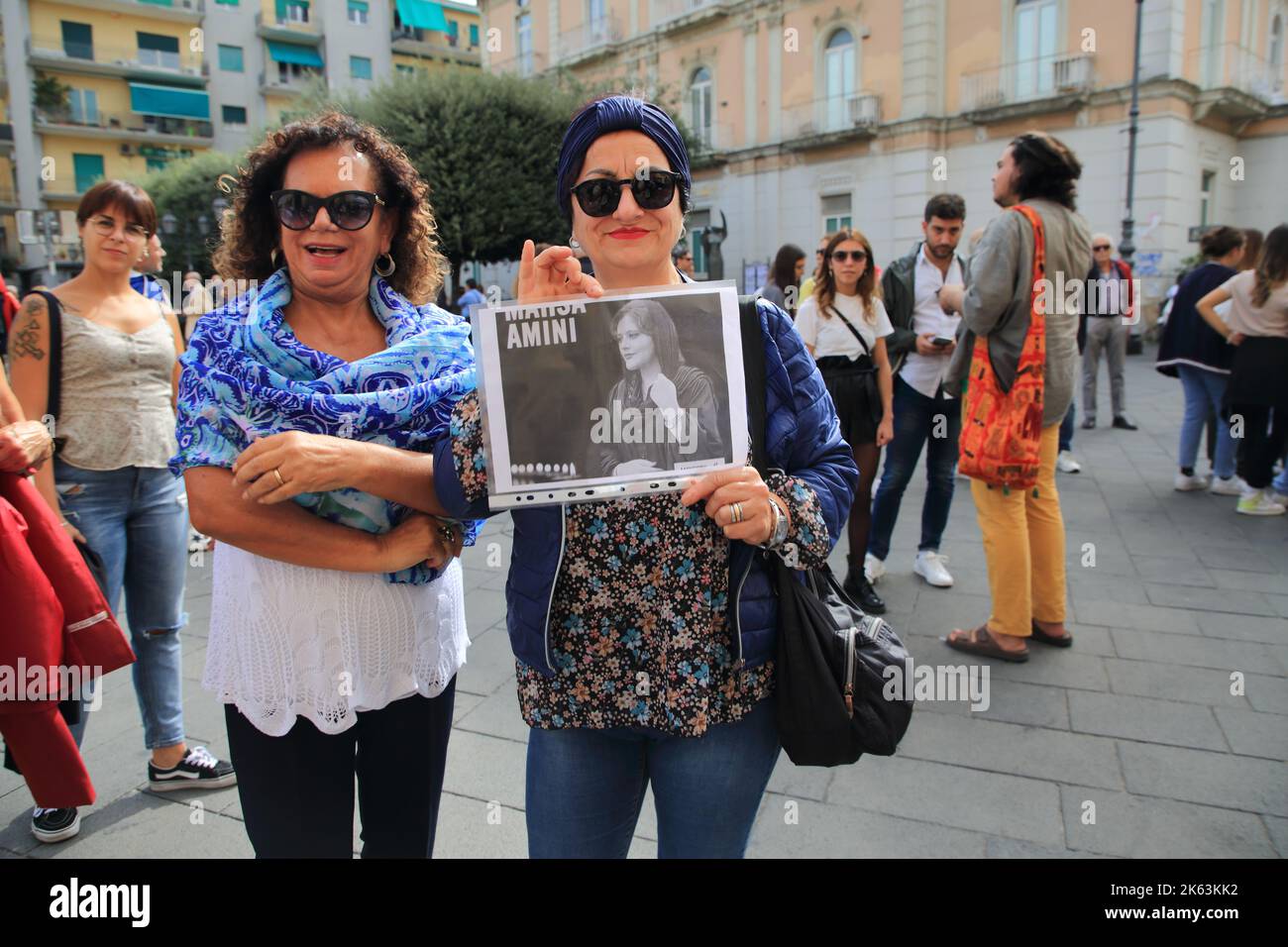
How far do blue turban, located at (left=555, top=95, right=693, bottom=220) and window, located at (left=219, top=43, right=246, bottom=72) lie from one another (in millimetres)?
48599

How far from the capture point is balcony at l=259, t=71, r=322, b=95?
41900mm

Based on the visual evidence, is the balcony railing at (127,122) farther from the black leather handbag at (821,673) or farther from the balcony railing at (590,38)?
the black leather handbag at (821,673)

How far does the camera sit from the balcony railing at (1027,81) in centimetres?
2080

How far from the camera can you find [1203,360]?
266 inches

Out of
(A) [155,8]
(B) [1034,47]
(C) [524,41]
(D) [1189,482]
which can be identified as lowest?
(D) [1189,482]

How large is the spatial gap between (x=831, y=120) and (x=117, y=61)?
114 feet

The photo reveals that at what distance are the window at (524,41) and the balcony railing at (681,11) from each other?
6.39 meters

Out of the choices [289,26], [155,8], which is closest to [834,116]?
[289,26]

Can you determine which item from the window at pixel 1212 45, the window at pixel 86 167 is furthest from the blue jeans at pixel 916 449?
the window at pixel 86 167

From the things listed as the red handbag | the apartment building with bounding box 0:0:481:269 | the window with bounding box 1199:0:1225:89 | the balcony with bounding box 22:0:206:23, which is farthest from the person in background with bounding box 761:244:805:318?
the balcony with bounding box 22:0:206:23

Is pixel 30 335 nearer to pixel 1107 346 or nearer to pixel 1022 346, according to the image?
pixel 1022 346

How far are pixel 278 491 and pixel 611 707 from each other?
0.72 meters

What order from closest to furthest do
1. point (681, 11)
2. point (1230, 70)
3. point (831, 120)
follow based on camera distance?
1. point (1230, 70)
2. point (831, 120)
3. point (681, 11)

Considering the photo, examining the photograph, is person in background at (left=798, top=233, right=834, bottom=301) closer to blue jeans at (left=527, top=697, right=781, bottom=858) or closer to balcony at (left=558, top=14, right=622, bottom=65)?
blue jeans at (left=527, top=697, right=781, bottom=858)
